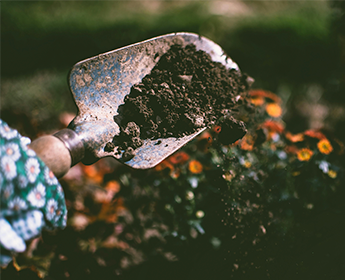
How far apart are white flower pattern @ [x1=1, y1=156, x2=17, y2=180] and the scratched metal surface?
26 centimetres

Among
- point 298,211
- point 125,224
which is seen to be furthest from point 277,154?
point 125,224

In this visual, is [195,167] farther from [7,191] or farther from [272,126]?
[7,191]

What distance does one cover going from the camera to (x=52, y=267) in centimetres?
115

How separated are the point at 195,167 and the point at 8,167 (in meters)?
0.72

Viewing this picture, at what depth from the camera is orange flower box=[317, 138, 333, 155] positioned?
1.13 metres

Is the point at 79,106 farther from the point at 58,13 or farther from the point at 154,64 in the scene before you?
the point at 58,13

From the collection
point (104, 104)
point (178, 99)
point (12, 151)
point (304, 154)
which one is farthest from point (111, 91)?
point (304, 154)

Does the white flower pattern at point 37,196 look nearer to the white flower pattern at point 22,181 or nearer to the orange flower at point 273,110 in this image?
the white flower pattern at point 22,181

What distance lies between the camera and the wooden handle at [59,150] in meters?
0.73

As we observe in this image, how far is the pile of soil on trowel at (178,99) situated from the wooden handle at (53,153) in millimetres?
195

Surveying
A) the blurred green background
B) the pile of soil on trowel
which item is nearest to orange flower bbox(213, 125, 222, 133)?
the pile of soil on trowel

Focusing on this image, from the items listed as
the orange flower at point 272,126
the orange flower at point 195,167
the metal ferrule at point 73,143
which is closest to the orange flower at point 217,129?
the orange flower at point 195,167

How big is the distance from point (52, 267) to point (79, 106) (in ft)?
2.42

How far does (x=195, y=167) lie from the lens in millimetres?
1134
